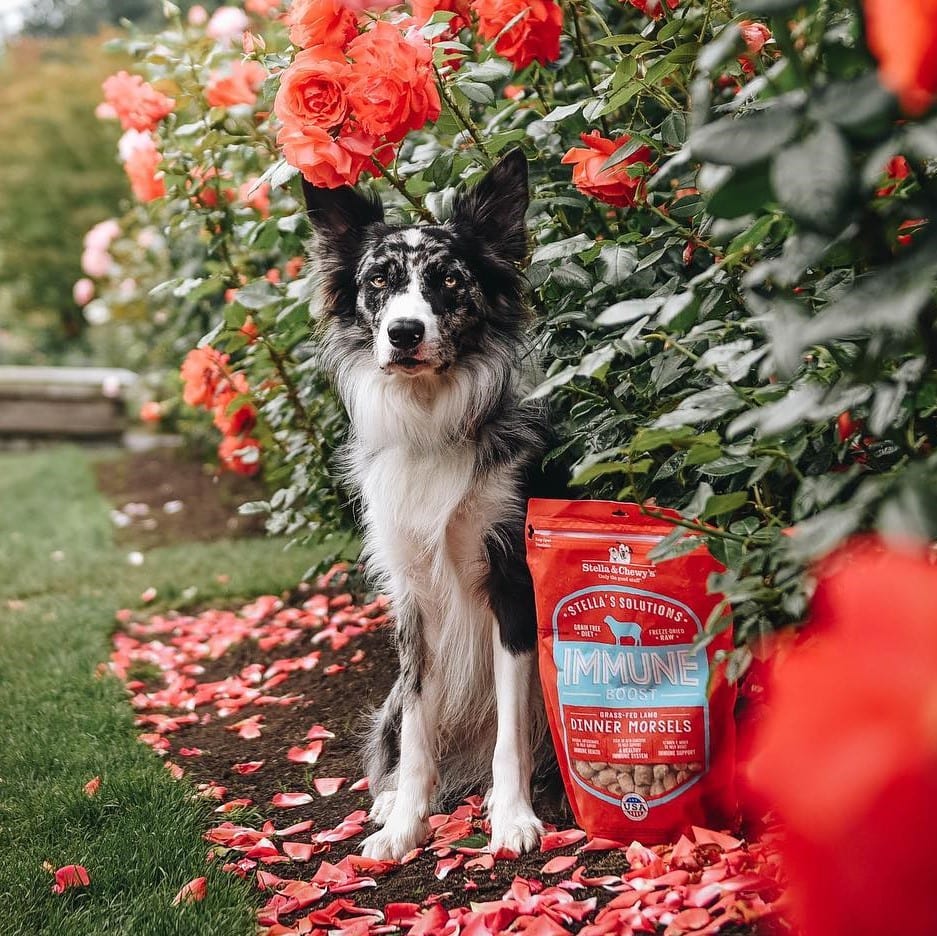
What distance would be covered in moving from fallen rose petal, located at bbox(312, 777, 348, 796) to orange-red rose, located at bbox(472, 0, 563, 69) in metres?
1.80

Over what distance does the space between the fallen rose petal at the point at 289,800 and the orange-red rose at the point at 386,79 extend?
1.59 metres

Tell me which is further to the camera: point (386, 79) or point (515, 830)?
point (515, 830)

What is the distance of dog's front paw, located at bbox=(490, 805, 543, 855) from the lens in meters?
2.05

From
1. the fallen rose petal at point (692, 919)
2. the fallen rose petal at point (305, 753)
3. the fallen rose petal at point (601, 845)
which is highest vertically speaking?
the fallen rose petal at point (692, 919)

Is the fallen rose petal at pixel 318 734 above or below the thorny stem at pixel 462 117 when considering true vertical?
below

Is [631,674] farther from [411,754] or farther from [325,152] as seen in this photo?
[325,152]

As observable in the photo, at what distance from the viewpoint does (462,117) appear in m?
2.29

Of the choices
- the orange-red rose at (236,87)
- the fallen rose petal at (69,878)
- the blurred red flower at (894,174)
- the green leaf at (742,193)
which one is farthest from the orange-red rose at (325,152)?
the fallen rose petal at (69,878)

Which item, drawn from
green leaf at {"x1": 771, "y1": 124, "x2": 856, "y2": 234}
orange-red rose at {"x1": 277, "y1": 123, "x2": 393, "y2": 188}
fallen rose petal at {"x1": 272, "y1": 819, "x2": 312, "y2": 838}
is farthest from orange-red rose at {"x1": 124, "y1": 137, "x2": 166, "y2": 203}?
green leaf at {"x1": 771, "y1": 124, "x2": 856, "y2": 234}

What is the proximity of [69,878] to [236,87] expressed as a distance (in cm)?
198

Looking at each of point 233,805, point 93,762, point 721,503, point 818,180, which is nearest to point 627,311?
point 721,503

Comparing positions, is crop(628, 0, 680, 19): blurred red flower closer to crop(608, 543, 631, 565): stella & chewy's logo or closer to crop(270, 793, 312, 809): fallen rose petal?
crop(608, 543, 631, 565): stella & chewy's logo

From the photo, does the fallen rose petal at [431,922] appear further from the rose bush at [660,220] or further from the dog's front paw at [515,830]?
the rose bush at [660,220]

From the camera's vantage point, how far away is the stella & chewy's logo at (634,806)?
1937 mm
